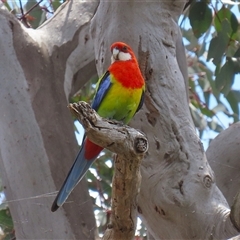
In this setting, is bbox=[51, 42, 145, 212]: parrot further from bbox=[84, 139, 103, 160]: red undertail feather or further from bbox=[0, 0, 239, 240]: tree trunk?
bbox=[0, 0, 239, 240]: tree trunk

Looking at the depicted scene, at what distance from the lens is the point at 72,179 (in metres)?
1.64

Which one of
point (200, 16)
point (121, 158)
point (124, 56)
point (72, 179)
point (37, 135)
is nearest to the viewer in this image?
point (121, 158)

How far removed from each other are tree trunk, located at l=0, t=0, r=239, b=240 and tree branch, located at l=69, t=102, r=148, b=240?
1.27ft

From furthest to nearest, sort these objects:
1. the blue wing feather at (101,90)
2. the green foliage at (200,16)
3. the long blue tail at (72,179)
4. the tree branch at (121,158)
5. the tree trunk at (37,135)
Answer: the green foliage at (200,16)
the tree trunk at (37,135)
the blue wing feather at (101,90)
the long blue tail at (72,179)
the tree branch at (121,158)

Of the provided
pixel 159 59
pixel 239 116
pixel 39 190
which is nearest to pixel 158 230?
pixel 39 190

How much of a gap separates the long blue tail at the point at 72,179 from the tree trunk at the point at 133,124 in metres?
0.30

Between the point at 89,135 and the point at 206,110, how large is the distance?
208cm

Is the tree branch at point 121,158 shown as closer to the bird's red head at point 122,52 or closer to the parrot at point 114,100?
the parrot at point 114,100

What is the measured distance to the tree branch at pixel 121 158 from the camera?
130cm

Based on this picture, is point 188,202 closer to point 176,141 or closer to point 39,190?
point 176,141

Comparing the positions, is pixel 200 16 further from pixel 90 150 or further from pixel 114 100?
pixel 90 150

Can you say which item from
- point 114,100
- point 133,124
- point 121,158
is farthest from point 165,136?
point 121,158

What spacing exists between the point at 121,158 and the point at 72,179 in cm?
32

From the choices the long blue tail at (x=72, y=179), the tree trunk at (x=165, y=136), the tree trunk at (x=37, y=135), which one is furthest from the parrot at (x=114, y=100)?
the tree trunk at (x=37, y=135)
